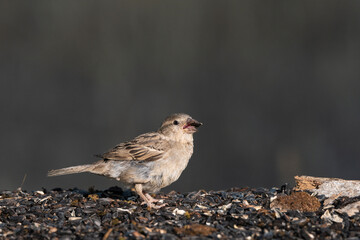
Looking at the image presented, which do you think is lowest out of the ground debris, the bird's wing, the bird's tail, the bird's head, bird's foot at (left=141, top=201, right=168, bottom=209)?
bird's foot at (left=141, top=201, right=168, bottom=209)

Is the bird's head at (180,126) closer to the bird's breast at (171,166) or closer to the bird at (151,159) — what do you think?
the bird at (151,159)

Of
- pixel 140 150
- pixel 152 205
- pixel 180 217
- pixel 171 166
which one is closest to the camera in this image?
pixel 180 217

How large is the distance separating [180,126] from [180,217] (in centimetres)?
189

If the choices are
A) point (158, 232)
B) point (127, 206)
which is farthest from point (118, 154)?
point (158, 232)

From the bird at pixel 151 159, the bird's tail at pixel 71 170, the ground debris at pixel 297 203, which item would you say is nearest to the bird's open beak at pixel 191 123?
the bird at pixel 151 159

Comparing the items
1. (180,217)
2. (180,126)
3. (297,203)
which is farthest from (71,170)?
(297,203)

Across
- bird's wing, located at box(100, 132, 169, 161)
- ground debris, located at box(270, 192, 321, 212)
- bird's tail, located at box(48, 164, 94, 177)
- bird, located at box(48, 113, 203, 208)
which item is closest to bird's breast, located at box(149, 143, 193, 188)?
bird, located at box(48, 113, 203, 208)

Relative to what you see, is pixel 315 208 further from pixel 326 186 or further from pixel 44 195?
pixel 44 195

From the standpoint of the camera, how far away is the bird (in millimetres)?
7027

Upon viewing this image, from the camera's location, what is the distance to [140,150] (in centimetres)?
728

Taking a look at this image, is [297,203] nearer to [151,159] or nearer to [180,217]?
[180,217]

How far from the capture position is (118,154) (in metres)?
7.27

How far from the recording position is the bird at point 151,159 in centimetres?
703

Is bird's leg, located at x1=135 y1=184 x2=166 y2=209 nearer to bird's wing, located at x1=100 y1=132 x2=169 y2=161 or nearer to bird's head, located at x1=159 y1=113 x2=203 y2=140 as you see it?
bird's wing, located at x1=100 y1=132 x2=169 y2=161
